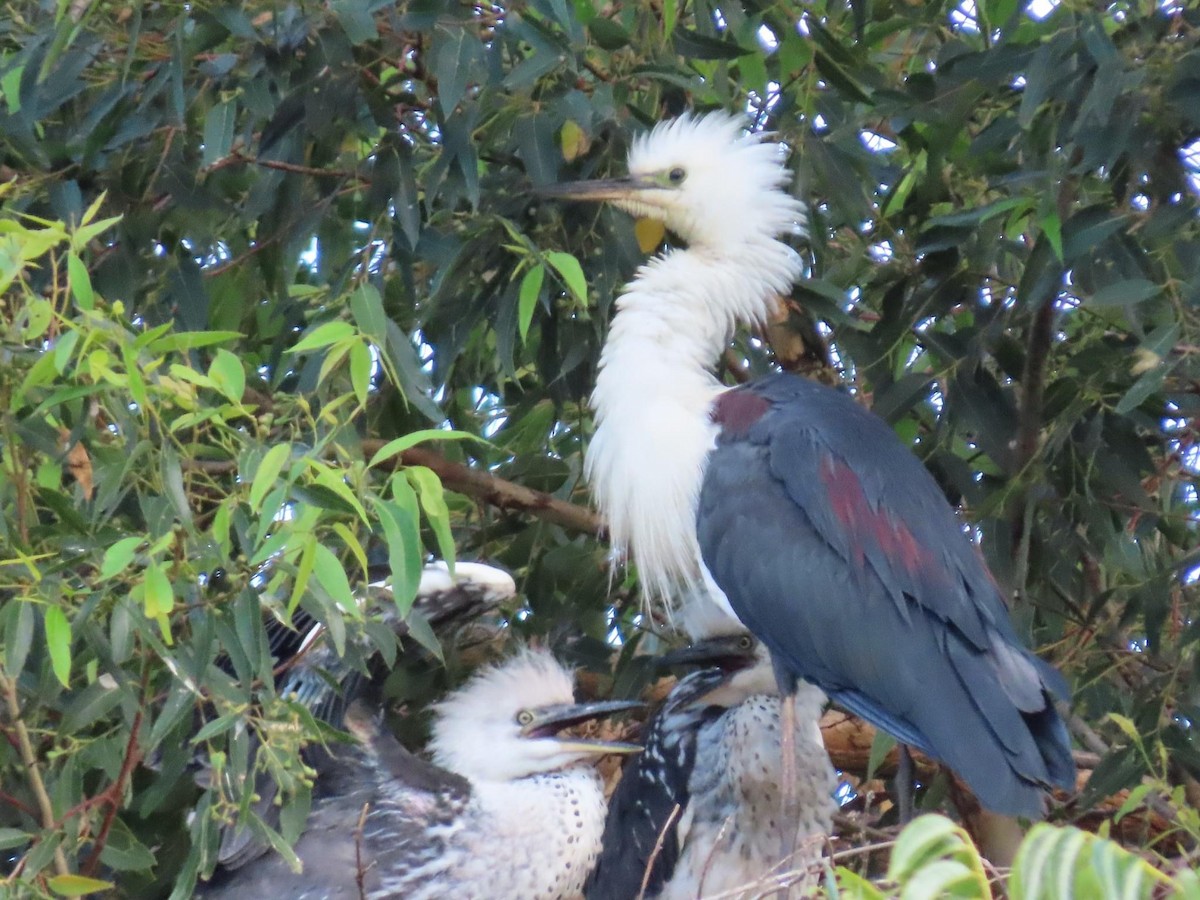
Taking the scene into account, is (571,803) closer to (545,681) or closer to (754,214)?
(545,681)

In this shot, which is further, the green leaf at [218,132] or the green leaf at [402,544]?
the green leaf at [218,132]

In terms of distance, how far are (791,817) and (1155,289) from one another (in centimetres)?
127

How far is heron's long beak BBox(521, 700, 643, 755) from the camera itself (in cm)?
357

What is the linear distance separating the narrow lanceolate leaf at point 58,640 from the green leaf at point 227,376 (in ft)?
1.23

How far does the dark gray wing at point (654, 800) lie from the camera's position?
3.73m

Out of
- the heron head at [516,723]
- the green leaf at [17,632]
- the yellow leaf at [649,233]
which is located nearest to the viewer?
the green leaf at [17,632]

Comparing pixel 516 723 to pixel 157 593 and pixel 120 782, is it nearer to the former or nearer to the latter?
pixel 120 782

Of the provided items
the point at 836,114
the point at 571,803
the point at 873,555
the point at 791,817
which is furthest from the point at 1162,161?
the point at 571,803

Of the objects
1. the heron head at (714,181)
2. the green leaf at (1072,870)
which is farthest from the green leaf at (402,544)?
the heron head at (714,181)

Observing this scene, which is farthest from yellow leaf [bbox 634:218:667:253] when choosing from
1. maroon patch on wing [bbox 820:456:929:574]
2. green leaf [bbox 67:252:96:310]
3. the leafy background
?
green leaf [bbox 67:252:96:310]

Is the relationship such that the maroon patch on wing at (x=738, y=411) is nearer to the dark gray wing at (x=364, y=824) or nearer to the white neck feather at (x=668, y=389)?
the white neck feather at (x=668, y=389)

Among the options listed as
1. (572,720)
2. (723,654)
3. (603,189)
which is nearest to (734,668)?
(723,654)

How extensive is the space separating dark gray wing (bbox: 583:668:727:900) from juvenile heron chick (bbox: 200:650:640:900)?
20 centimetres

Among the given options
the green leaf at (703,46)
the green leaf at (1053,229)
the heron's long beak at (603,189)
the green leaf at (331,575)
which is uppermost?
the green leaf at (703,46)
